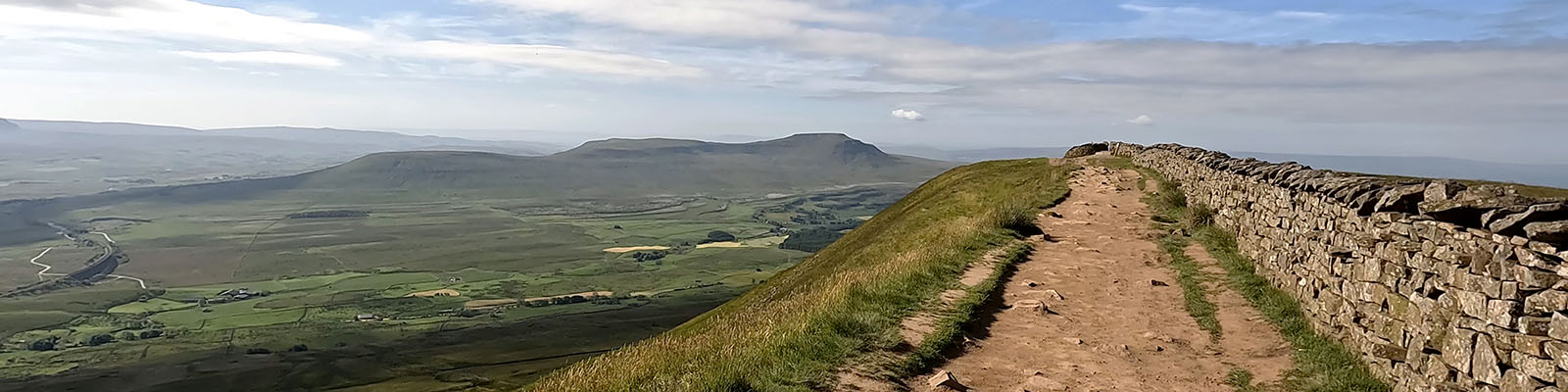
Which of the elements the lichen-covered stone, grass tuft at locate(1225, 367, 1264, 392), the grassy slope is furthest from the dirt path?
the lichen-covered stone

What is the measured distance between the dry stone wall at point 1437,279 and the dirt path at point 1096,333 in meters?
1.42

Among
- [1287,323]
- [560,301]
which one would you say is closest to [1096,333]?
[1287,323]

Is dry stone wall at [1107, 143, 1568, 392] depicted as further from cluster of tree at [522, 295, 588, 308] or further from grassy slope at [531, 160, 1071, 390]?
cluster of tree at [522, 295, 588, 308]

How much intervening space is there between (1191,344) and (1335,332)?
2.09m

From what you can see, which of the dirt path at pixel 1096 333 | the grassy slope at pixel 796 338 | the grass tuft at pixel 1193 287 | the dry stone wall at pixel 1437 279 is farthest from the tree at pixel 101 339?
the dry stone wall at pixel 1437 279

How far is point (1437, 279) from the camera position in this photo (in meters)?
10.7

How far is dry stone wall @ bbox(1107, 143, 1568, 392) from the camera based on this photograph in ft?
29.1

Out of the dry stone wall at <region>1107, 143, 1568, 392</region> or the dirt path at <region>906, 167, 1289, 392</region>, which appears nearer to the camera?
the dry stone wall at <region>1107, 143, 1568, 392</region>

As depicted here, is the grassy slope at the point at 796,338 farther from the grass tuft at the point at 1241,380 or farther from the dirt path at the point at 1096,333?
the grass tuft at the point at 1241,380

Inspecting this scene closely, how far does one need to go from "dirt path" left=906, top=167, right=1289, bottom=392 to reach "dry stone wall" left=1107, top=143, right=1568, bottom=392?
1419 millimetres

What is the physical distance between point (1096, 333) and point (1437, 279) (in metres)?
5.47

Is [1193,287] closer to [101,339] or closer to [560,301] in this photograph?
[560,301]

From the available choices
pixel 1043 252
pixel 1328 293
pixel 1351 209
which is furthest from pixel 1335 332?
pixel 1043 252

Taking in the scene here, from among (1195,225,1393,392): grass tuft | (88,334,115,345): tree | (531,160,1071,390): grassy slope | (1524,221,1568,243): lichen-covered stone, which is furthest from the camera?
(88,334,115,345): tree
